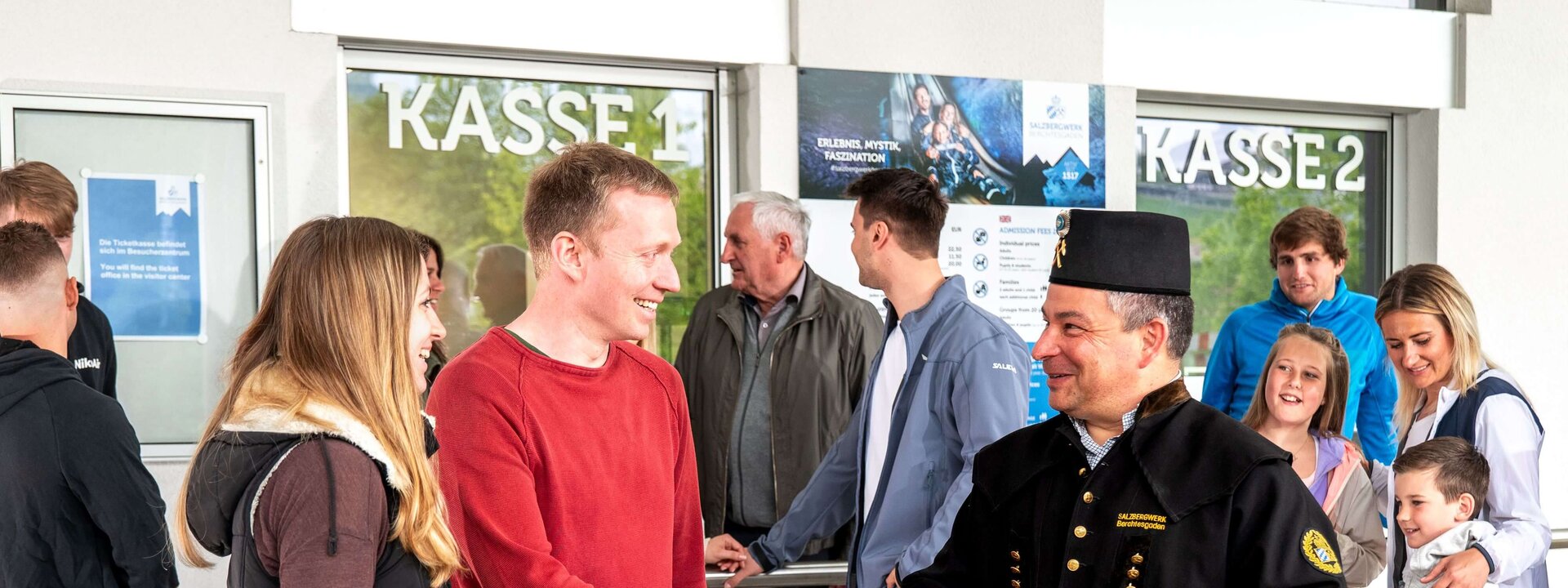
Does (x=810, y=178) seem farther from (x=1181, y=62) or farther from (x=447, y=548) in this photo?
(x=447, y=548)

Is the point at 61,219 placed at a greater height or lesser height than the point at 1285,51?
lesser

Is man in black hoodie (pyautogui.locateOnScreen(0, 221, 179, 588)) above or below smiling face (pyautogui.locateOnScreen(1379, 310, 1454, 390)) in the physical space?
below

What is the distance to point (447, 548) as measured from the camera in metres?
2.01

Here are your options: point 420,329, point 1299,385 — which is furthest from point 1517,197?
point 420,329

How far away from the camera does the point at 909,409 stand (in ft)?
10.8

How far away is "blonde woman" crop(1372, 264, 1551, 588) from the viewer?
353 centimetres

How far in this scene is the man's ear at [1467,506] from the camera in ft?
11.7

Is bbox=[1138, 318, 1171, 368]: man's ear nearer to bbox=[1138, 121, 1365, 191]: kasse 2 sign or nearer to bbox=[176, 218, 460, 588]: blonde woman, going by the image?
bbox=[176, 218, 460, 588]: blonde woman

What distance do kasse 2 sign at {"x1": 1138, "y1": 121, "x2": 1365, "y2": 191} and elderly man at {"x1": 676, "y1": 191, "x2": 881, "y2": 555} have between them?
2513mm

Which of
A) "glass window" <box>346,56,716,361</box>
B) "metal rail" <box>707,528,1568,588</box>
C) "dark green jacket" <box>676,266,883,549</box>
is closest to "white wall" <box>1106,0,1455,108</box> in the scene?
"glass window" <box>346,56,716,361</box>

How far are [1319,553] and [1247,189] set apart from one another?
5.33m

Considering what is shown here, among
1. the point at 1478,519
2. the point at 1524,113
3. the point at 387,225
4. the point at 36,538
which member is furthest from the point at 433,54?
the point at 1524,113

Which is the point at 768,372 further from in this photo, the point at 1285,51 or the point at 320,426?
the point at 1285,51

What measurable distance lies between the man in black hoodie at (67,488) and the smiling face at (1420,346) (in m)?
3.24
